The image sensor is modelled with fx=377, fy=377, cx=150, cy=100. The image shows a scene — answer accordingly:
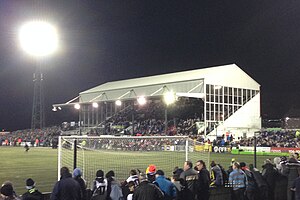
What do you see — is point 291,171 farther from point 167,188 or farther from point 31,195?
point 31,195

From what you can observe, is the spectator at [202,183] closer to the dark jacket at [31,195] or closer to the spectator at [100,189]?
the spectator at [100,189]

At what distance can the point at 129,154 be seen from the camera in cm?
1956

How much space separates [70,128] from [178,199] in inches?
2481

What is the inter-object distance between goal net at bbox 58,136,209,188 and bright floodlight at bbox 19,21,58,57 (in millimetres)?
21131

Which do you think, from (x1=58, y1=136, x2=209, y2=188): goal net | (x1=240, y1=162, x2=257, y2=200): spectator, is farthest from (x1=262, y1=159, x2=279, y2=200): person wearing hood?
(x1=58, y1=136, x2=209, y2=188): goal net

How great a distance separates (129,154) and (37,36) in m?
23.6

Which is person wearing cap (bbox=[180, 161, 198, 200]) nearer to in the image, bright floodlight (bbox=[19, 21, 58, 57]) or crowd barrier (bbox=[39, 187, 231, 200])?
crowd barrier (bbox=[39, 187, 231, 200])

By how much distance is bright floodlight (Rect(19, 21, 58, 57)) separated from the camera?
38.3m

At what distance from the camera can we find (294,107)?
6569 centimetres

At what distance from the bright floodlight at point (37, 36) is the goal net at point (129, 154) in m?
21.1

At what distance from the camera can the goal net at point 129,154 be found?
549 inches

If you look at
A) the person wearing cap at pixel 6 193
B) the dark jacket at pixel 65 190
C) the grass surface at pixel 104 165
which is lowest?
the grass surface at pixel 104 165

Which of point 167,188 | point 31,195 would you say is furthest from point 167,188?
point 31,195

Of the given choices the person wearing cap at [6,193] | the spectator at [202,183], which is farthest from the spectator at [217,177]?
the person wearing cap at [6,193]
